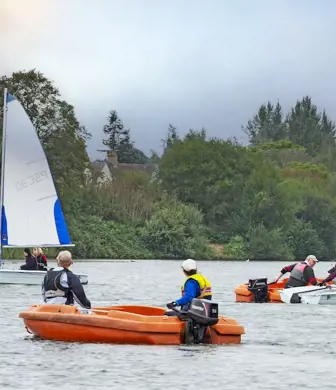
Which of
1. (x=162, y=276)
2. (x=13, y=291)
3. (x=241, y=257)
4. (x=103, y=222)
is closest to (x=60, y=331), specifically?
(x=13, y=291)

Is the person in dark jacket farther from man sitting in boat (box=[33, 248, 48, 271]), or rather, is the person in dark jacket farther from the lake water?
the lake water

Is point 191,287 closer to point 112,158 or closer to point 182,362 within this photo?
point 182,362

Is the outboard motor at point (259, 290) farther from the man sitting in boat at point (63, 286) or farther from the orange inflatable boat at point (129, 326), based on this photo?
the man sitting in boat at point (63, 286)

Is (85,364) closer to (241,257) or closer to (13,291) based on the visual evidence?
(13,291)

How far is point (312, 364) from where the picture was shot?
23.3 meters

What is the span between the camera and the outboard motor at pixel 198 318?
24.0 metres

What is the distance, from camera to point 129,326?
79.5ft

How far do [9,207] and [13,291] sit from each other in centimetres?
588

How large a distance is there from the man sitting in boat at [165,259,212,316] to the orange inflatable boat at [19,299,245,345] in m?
0.28

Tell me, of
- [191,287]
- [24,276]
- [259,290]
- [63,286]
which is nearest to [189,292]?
[191,287]

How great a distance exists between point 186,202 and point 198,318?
88.5m

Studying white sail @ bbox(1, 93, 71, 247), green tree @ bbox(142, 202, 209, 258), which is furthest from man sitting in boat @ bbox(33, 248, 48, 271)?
green tree @ bbox(142, 202, 209, 258)

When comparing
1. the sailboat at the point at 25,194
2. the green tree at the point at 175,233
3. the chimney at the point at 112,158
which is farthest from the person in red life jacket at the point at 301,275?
the chimney at the point at 112,158

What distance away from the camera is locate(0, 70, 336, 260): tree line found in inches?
3639
